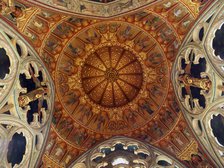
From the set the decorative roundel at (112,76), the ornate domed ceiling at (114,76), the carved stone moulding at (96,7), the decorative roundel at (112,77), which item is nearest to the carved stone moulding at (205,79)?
the ornate domed ceiling at (114,76)

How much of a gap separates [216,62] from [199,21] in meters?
2.05

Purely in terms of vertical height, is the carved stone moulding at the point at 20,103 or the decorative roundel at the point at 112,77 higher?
the decorative roundel at the point at 112,77

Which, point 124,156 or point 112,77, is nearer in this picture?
point 124,156

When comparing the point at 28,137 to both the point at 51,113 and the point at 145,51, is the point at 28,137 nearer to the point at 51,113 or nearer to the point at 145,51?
the point at 51,113

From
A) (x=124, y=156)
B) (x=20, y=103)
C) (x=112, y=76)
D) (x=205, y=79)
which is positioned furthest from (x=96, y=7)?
(x=124, y=156)

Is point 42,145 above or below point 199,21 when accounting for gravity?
below

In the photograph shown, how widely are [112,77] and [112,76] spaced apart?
0.06 m

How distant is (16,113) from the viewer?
14.3 m

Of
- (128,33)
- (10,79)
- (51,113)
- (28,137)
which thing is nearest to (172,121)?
(128,33)

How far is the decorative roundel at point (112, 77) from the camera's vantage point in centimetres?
1789

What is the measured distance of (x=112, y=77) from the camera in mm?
19750

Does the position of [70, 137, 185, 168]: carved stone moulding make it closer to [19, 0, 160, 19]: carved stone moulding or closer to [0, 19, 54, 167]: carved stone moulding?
[0, 19, 54, 167]: carved stone moulding

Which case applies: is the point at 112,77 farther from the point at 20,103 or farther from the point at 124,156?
the point at 20,103

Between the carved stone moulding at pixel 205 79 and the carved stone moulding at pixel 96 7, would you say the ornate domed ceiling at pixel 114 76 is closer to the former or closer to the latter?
the carved stone moulding at pixel 96 7
